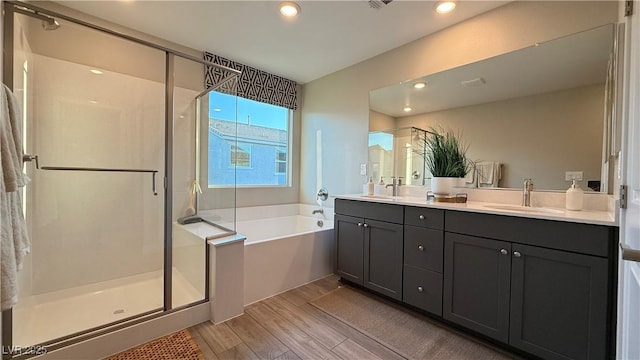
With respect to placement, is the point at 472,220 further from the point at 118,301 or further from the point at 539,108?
the point at 118,301

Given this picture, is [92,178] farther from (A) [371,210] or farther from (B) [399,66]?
(B) [399,66]

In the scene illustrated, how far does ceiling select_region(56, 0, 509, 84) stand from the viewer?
2.04m

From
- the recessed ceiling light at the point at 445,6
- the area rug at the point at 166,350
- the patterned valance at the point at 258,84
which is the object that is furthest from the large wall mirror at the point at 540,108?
the area rug at the point at 166,350

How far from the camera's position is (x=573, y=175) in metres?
1.74

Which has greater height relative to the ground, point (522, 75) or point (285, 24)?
point (285, 24)

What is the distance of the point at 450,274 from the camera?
179 cm

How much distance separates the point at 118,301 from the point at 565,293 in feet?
10.1

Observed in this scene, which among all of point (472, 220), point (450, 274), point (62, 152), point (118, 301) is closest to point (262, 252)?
point (118, 301)

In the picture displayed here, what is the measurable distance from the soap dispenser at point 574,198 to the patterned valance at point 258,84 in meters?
3.07

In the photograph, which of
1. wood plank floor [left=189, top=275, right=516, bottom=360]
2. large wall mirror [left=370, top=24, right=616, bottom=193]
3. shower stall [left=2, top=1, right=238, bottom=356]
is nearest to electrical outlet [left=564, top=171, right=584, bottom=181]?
large wall mirror [left=370, top=24, right=616, bottom=193]

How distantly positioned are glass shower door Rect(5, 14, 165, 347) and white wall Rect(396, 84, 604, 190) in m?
2.82

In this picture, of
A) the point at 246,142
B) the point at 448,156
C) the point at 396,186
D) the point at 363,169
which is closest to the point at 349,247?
the point at 396,186

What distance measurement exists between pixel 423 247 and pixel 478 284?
41cm

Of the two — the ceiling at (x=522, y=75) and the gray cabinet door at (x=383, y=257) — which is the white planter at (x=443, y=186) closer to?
the gray cabinet door at (x=383, y=257)
